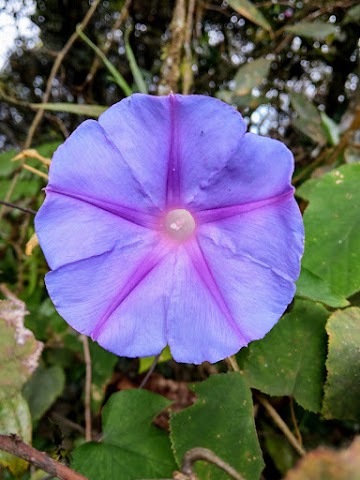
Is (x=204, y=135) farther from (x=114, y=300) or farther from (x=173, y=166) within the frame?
(x=114, y=300)

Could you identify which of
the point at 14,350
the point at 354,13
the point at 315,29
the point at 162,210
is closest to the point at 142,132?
the point at 162,210

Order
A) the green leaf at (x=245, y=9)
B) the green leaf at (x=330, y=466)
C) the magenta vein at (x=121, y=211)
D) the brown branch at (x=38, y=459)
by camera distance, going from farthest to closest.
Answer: the green leaf at (x=245, y=9) < the magenta vein at (x=121, y=211) < the brown branch at (x=38, y=459) < the green leaf at (x=330, y=466)

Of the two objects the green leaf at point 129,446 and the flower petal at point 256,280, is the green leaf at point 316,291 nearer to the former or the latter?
the flower petal at point 256,280

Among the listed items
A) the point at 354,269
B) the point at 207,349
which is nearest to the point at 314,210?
the point at 354,269

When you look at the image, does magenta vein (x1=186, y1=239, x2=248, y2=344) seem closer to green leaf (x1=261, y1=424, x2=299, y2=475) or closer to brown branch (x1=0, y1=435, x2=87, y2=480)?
brown branch (x1=0, y1=435, x2=87, y2=480)

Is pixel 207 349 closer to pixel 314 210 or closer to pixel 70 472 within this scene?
pixel 70 472

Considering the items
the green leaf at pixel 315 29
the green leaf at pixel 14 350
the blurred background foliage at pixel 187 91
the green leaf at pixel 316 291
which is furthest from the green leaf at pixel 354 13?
the green leaf at pixel 14 350
